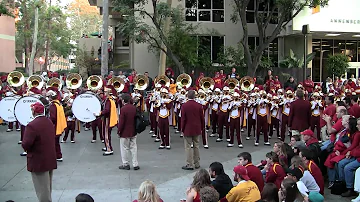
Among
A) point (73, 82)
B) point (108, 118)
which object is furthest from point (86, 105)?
point (73, 82)

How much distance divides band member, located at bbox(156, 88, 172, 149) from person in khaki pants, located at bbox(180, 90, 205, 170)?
2616 mm

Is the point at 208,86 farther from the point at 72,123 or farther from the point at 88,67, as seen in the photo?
the point at 88,67

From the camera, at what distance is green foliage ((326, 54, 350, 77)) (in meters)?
27.0

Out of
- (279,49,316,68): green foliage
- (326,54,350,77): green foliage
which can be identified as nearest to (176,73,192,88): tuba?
(279,49,316,68): green foliage

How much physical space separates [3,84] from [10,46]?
25403mm

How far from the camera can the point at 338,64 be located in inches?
1064

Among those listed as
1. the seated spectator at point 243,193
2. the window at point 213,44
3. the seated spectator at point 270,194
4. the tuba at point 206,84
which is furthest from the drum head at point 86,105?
the window at point 213,44

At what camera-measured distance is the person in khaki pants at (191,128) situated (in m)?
10.2

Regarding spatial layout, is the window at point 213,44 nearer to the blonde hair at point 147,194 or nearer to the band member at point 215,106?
the band member at point 215,106

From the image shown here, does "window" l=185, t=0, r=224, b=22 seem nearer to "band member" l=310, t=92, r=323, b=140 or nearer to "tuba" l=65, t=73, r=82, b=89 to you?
"tuba" l=65, t=73, r=82, b=89

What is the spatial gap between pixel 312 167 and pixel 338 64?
21.6m

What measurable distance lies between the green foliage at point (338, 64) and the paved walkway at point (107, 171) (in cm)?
1536

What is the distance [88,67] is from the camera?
32188mm

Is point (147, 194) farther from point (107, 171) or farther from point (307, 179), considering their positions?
point (107, 171)
